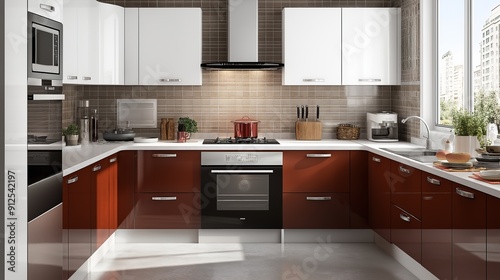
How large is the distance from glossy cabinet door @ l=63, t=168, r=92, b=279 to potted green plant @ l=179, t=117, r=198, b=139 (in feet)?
5.88

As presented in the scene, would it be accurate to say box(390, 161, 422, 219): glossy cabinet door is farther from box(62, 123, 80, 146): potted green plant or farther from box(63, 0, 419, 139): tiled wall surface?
box(62, 123, 80, 146): potted green plant

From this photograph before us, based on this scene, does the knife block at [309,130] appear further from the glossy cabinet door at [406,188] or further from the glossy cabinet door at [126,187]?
the glossy cabinet door at [126,187]

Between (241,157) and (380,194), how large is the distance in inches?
49.1

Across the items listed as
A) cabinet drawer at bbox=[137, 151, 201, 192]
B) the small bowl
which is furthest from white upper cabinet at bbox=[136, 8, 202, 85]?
the small bowl

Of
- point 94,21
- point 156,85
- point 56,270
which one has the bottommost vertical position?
point 56,270

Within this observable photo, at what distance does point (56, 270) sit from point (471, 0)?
360 centimetres

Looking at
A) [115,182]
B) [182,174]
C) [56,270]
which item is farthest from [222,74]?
[56,270]

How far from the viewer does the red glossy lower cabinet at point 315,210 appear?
19.1 ft

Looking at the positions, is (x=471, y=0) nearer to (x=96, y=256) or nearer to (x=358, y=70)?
(x=358, y=70)

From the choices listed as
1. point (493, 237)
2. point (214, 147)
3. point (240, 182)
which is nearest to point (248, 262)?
point (240, 182)

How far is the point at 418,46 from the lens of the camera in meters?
5.78

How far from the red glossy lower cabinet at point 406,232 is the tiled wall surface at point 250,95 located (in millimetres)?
1757

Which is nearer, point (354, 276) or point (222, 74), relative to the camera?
point (354, 276)

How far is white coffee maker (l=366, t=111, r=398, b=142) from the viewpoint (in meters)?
6.19
